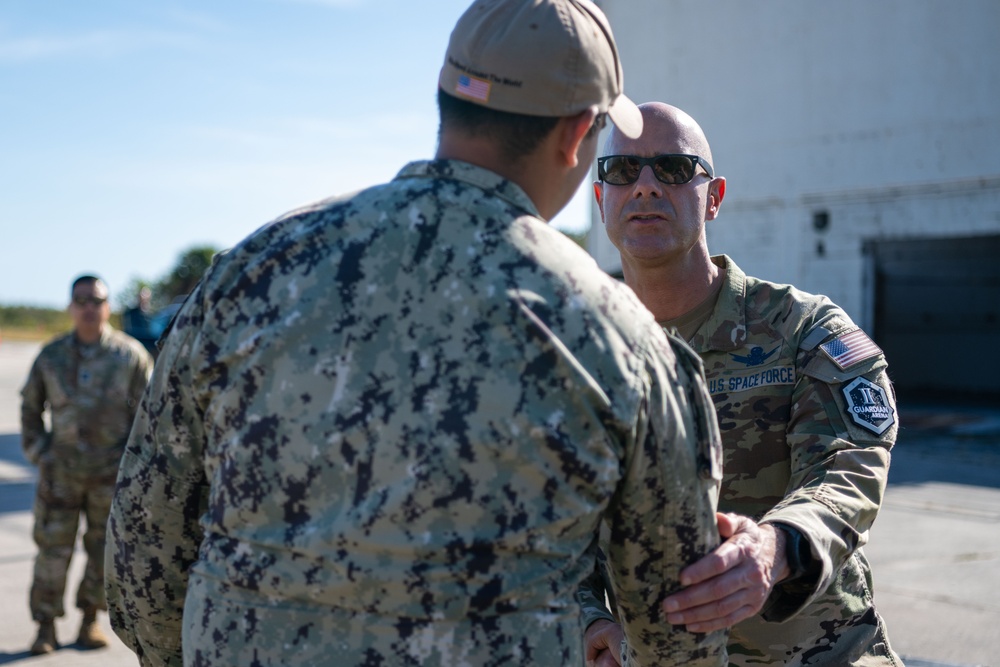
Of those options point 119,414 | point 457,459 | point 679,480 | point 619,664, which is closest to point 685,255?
point 619,664

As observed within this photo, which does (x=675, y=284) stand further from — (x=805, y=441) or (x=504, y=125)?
(x=504, y=125)

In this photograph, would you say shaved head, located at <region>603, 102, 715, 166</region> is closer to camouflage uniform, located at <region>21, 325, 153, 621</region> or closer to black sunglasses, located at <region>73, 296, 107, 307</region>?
camouflage uniform, located at <region>21, 325, 153, 621</region>

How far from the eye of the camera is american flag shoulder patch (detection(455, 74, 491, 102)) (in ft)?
5.18

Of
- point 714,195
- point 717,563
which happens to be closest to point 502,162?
point 717,563

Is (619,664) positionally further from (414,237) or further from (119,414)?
(119,414)

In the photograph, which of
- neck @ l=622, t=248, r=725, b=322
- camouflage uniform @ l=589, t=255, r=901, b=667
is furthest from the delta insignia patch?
neck @ l=622, t=248, r=725, b=322

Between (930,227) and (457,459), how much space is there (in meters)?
16.1

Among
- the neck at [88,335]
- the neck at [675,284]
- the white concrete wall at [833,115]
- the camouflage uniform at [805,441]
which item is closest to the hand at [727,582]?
the camouflage uniform at [805,441]

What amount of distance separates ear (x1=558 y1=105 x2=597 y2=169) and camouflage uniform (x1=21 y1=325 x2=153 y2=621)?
219 inches

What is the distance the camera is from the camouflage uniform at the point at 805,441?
2217 mm

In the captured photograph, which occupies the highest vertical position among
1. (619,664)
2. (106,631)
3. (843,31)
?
(843,31)

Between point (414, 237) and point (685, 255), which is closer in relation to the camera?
point (414, 237)

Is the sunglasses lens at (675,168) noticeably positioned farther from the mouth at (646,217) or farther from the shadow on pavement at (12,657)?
the shadow on pavement at (12,657)

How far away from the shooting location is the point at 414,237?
1.52 m
